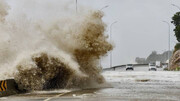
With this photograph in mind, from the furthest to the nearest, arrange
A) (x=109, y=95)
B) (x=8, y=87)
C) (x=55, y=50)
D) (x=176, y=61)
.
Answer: (x=176, y=61), (x=55, y=50), (x=8, y=87), (x=109, y=95)

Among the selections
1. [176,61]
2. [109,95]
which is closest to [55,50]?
[109,95]

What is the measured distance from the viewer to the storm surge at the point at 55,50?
23.4 metres

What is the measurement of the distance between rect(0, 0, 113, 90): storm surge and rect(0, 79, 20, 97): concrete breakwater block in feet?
2.48

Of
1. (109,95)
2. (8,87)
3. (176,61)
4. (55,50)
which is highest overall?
(176,61)

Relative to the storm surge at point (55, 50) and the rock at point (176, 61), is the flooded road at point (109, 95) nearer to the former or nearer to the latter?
the storm surge at point (55, 50)

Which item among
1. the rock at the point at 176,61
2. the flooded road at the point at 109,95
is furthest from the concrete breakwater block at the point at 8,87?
the rock at the point at 176,61

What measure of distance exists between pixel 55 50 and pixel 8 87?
4.64 meters

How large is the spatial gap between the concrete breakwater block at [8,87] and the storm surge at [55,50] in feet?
2.48

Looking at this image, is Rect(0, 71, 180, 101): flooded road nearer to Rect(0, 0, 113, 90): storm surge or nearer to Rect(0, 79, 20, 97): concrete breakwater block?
Rect(0, 79, 20, 97): concrete breakwater block

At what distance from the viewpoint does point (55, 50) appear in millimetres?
24672

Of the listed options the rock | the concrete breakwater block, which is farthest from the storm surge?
the rock

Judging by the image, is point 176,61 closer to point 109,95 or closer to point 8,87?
point 8,87

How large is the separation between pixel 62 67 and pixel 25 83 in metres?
2.76

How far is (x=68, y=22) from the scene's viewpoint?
1077 inches
